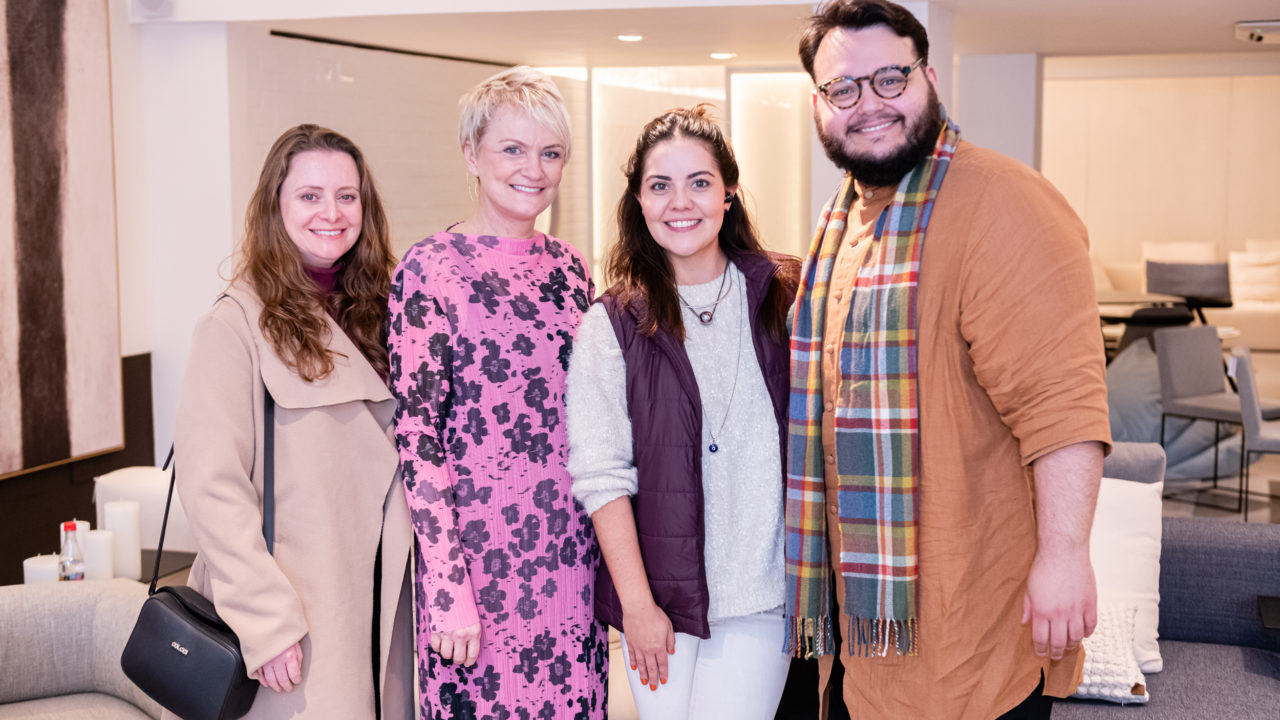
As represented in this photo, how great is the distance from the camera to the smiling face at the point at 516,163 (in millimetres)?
2143

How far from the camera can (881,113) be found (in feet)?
6.00

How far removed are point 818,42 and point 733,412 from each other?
662 millimetres

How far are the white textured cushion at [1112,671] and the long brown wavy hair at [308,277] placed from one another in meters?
1.95

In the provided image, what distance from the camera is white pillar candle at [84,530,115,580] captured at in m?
3.39

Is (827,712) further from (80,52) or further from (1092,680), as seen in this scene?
(80,52)

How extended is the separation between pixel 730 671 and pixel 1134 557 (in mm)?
1659

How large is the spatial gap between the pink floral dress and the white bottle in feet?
5.77

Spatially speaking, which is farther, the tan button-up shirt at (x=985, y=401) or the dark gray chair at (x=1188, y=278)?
the dark gray chair at (x=1188, y=278)

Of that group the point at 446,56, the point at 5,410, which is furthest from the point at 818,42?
the point at 446,56

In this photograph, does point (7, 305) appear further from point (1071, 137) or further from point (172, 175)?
point (1071, 137)

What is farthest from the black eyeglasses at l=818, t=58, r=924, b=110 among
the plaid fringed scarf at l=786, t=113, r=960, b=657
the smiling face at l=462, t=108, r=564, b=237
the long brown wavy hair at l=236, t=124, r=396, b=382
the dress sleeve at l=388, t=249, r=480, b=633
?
the long brown wavy hair at l=236, t=124, r=396, b=382

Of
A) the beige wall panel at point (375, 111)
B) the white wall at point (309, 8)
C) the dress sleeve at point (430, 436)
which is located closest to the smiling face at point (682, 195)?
the dress sleeve at point (430, 436)

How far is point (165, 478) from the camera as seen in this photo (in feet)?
13.8

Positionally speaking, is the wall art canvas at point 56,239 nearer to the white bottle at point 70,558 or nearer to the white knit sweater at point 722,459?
the white bottle at point 70,558
